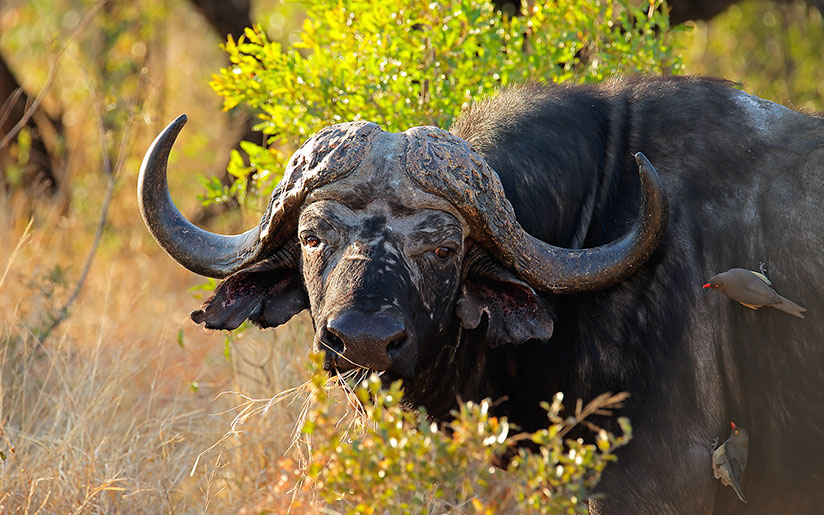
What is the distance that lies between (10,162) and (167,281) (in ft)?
6.08

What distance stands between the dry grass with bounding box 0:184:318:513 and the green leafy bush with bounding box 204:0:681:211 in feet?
3.59

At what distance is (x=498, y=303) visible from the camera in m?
3.74

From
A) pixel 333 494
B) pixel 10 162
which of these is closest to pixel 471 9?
pixel 333 494

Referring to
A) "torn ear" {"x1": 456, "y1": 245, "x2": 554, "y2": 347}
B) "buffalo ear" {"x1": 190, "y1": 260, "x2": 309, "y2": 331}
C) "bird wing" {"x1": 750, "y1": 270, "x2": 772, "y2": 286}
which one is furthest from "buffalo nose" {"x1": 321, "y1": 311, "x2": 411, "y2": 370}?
"bird wing" {"x1": 750, "y1": 270, "x2": 772, "y2": 286}

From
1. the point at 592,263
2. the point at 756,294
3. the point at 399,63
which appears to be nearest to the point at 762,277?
the point at 756,294

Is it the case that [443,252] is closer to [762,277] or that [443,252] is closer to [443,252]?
[443,252]

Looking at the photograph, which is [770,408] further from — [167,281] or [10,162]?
[10,162]

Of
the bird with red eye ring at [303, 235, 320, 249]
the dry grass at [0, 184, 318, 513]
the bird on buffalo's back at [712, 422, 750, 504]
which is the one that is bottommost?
the dry grass at [0, 184, 318, 513]

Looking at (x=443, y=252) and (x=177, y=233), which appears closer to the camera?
(x=443, y=252)

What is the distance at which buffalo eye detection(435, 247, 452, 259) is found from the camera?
11.6ft

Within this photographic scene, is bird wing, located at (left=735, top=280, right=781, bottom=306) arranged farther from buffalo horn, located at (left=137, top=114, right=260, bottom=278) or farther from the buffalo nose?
buffalo horn, located at (left=137, top=114, right=260, bottom=278)

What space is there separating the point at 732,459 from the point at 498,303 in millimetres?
971

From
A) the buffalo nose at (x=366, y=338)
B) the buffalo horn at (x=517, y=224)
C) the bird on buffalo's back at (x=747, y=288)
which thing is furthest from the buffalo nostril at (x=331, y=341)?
the bird on buffalo's back at (x=747, y=288)

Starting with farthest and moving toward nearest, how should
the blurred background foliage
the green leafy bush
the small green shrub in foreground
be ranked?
the green leafy bush → the blurred background foliage → the small green shrub in foreground
